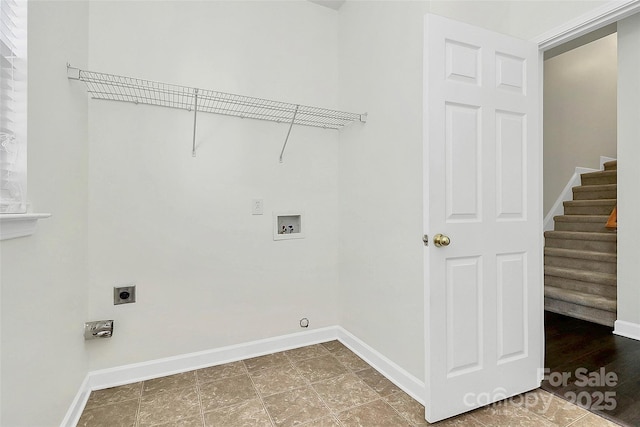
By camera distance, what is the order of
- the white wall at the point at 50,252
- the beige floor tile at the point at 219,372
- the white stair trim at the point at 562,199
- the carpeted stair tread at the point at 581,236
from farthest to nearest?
the white stair trim at the point at 562,199
the carpeted stair tread at the point at 581,236
the beige floor tile at the point at 219,372
the white wall at the point at 50,252

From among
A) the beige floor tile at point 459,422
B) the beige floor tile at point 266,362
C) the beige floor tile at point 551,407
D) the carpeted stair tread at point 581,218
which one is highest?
the carpeted stair tread at point 581,218

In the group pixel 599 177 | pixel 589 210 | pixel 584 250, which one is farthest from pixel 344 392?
pixel 599 177

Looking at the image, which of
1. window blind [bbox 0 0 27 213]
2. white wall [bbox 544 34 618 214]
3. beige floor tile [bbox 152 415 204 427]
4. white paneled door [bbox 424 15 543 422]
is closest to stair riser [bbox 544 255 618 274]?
white wall [bbox 544 34 618 214]

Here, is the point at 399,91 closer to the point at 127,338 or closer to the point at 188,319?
the point at 188,319

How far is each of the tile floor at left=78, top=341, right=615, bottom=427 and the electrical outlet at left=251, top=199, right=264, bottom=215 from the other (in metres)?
1.07

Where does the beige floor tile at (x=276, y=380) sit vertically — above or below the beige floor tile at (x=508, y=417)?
below

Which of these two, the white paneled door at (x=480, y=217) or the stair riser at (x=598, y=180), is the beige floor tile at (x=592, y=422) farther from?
the stair riser at (x=598, y=180)

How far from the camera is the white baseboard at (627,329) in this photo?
2477 millimetres

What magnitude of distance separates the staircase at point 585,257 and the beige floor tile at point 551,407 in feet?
5.03

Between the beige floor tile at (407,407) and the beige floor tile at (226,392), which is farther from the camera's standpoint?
the beige floor tile at (226,392)

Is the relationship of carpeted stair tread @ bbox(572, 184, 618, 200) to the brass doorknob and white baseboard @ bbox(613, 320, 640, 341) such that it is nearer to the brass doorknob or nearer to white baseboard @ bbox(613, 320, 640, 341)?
white baseboard @ bbox(613, 320, 640, 341)

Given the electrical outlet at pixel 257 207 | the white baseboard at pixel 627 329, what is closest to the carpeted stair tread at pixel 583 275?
the white baseboard at pixel 627 329

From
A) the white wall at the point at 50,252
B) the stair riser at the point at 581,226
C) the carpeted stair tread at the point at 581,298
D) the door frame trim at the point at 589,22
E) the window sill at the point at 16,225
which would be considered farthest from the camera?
the stair riser at the point at 581,226

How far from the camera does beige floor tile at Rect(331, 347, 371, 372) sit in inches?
84.9
